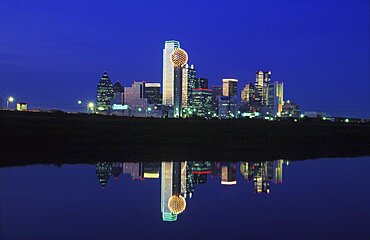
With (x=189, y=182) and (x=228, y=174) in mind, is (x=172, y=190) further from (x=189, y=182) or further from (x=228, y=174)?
(x=228, y=174)

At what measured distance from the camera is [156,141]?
5925cm

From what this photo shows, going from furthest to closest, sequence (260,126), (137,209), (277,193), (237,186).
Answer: (260,126) < (237,186) < (277,193) < (137,209)

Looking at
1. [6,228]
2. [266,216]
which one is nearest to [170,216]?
[266,216]

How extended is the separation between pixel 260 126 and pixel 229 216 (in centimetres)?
6704

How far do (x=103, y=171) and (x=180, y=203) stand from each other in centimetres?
1254

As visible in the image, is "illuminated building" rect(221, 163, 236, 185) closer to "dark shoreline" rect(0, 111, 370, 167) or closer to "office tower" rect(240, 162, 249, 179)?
"office tower" rect(240, 162, 249, 179)

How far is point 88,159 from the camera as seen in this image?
39.6 m

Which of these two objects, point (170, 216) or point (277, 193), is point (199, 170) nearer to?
point (277, 193)

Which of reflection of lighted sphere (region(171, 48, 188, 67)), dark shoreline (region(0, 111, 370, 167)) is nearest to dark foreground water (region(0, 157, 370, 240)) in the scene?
dark shoreline (region(0, 111, 370, 167))

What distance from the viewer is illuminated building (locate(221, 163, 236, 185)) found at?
28.0m

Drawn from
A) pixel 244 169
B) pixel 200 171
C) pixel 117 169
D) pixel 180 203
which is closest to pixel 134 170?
pixel 117 169

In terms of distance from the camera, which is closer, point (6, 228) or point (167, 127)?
point (6, 228)

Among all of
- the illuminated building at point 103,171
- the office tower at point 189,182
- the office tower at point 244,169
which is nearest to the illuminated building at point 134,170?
the illuminated building at point 103,171

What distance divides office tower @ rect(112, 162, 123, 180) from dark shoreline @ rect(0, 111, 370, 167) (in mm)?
2798
